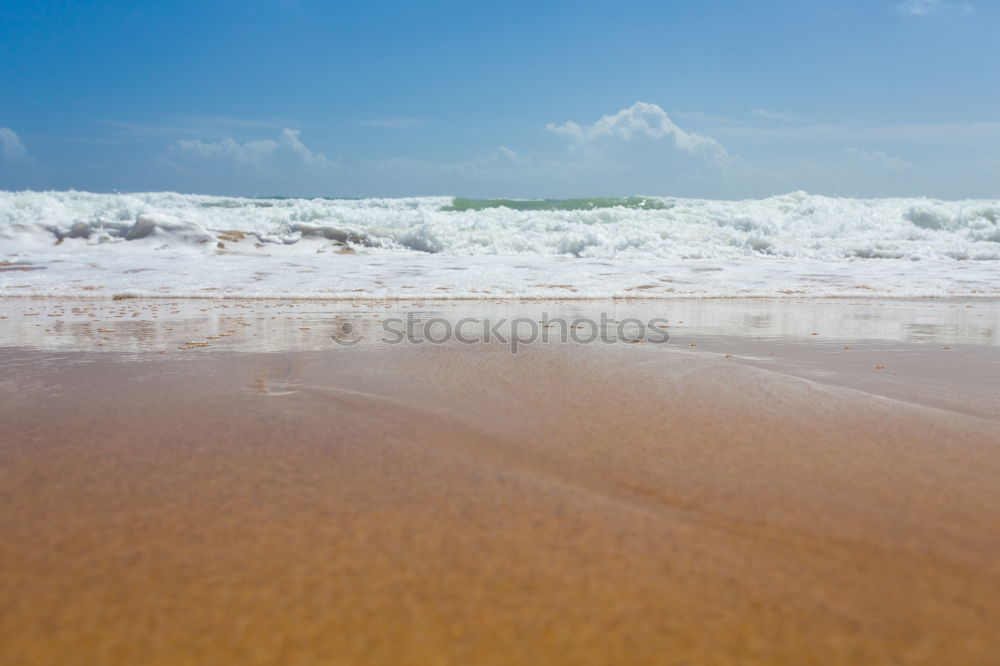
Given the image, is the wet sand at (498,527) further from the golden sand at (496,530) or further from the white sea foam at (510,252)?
the white sea foam at (510,252)

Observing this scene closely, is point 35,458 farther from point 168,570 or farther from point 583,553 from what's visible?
point 583,553

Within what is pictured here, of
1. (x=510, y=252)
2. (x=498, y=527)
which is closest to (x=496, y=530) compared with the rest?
(x=498, y=527)

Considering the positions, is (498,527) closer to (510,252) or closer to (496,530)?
(496,530)

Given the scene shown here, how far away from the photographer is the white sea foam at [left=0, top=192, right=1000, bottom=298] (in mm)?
11414

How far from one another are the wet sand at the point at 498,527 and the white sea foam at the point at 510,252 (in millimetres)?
7502

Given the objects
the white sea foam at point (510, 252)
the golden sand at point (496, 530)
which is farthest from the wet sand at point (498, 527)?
the white sea foam at point (510, 252)

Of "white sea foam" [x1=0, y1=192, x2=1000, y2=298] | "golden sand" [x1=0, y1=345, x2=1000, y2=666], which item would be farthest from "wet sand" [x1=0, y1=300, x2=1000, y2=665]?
"white sea foam" [x1=0, y1=192, x2=1000, y2=298]

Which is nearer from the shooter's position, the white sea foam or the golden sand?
the golden sand

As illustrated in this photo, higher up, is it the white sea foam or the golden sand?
the white sea foam

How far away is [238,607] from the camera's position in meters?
1.56

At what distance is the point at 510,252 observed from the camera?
55.5 ft

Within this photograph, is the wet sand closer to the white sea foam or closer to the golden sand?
the golden sand

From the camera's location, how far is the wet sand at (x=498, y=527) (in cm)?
147

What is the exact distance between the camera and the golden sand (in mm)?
1466
